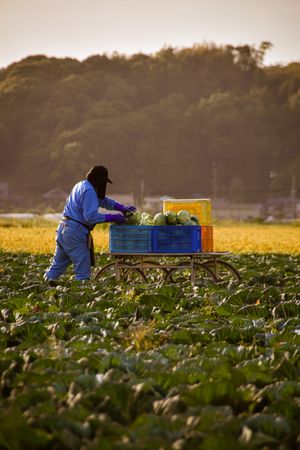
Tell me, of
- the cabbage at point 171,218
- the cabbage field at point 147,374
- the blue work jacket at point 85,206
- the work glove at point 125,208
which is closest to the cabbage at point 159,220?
the cabbage at point 171,218

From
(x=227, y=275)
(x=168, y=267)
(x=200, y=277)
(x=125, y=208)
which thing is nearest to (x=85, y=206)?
(x=125, y=208)

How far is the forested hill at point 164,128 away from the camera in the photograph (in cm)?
9588

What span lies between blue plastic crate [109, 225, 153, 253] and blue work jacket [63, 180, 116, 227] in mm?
275

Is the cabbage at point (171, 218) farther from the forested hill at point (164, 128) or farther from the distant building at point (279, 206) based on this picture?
the distant building at point (279, 206)

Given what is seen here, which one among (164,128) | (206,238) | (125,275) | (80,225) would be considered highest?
(164,128)

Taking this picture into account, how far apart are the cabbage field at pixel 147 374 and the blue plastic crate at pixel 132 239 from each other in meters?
1.27

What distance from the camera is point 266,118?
337ft

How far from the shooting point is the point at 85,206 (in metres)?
9.92

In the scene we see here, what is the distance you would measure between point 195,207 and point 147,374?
21.0ft

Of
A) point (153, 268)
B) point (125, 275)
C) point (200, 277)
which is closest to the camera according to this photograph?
point (125, 275)

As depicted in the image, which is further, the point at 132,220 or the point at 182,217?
the point at 132,220

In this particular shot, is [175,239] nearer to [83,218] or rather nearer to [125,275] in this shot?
[83,218]

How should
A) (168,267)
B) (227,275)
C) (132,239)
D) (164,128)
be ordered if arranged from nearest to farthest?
(132,239)
(168,267)
(227,275)
(164,128)

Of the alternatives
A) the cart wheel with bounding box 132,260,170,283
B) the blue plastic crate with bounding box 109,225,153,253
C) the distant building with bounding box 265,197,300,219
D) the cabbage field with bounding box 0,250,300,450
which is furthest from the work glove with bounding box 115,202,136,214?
the distant building with bounding box 265,197,300,219
